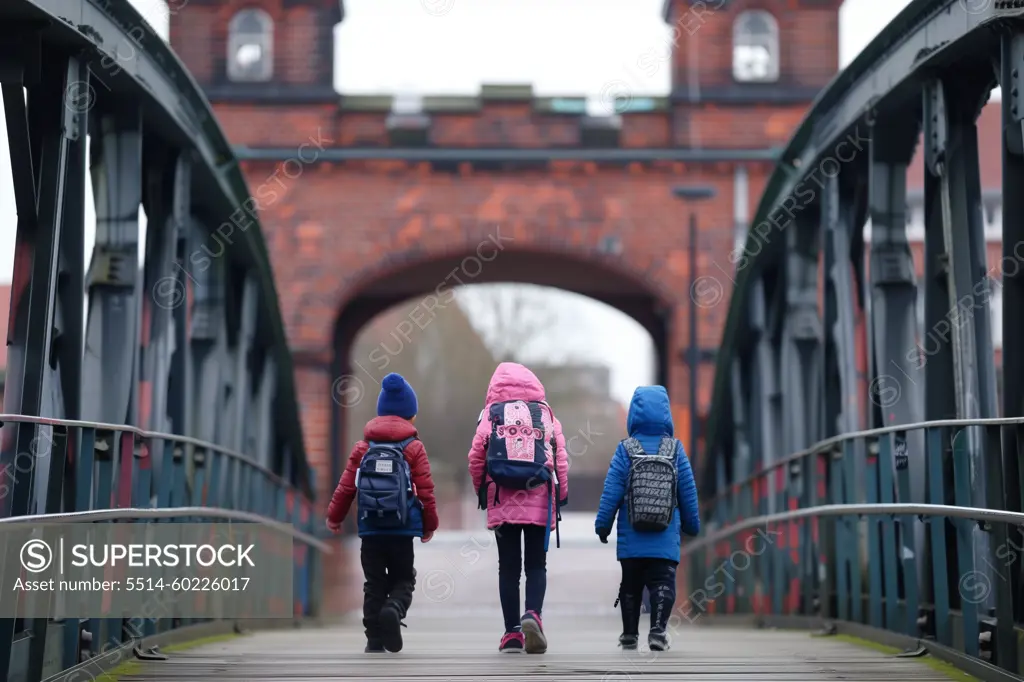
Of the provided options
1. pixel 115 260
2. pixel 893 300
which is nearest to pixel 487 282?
pixel 893 300

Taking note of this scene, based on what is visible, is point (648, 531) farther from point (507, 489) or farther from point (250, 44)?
point (250, 44)

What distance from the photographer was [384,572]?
6.96 meters

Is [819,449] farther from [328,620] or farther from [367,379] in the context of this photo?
[367,379]

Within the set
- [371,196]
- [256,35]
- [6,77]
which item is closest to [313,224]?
[371,196]

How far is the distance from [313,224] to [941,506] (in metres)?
15.0

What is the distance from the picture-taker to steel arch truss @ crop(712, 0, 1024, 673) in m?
5.84

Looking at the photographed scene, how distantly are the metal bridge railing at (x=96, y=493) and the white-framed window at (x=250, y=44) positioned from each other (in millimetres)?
12290

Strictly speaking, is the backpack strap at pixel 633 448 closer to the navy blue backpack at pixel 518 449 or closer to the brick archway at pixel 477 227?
the navy blue backpack at pixel 518 449

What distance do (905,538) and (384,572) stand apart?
214 cm

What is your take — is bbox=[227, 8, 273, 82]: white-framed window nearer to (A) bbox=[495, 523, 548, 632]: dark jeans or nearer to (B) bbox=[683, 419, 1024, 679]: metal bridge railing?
(B) bbox=[683, 419, 1024, 679]: metal bridge railing

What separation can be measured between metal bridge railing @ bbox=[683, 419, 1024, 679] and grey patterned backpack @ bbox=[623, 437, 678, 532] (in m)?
0.88

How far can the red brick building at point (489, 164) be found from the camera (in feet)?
65.5

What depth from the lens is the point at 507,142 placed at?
19969 mm

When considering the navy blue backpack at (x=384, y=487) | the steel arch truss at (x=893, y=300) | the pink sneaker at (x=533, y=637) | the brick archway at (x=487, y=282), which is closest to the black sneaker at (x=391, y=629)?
the navy blue backpack at (x=384, y=487)
